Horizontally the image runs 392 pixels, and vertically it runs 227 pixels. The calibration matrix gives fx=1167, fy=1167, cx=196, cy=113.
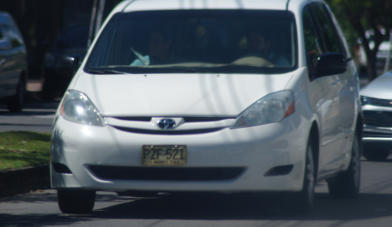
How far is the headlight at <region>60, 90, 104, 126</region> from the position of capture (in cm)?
820

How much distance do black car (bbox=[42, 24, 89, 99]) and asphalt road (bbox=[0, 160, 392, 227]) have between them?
1391cm

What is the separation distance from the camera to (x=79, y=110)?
27.2 ft

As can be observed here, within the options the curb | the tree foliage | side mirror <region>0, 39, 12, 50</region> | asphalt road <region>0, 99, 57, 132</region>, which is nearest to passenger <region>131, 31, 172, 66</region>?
the curb

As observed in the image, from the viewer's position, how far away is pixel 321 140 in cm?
886

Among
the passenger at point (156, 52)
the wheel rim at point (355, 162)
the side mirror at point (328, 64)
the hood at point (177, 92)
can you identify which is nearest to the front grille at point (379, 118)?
the wheel rim at point (355, 162)

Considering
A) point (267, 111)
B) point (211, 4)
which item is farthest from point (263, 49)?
point (267, 111)

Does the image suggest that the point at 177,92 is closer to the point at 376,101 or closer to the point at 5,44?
the point at 376,101

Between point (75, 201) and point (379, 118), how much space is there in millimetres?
6661

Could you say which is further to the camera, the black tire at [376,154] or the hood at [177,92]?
the black tire at [376,154]

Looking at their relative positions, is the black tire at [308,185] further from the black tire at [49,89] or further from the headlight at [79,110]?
the black tire at [49,89]

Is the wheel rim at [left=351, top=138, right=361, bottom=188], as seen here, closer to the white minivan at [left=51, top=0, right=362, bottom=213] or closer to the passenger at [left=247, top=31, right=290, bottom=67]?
the white minivan at [left=51, top=0, right=362, bottom=213]

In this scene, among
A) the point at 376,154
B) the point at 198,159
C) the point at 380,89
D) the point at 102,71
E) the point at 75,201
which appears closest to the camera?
the point at 198,159

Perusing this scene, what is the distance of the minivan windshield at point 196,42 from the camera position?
29.1 ft

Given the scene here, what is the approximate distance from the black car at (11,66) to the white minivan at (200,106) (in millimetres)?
10064
